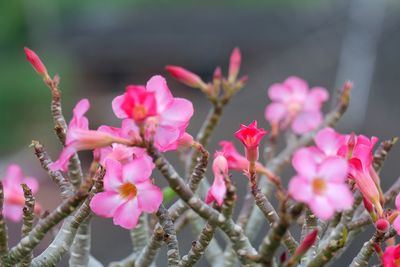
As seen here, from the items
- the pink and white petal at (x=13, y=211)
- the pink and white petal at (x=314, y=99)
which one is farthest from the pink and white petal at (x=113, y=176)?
the pink and white petal at (x=314, y=99)

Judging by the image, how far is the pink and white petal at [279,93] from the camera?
1.55 metres

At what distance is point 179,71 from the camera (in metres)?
0.86

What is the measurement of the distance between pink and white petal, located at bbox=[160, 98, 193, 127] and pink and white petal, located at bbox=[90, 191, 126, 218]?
3.7 inches

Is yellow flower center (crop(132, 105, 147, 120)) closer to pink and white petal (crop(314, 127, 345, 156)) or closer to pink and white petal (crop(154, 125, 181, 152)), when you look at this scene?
pink and white petal (crop(154, 125, 181, 152))

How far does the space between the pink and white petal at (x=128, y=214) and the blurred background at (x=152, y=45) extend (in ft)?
7.52

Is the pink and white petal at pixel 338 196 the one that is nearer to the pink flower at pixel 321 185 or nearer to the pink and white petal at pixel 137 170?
the pink flower at pixel 321 185

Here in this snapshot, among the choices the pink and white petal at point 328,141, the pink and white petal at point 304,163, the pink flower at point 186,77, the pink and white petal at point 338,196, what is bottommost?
the pink and white petal at point 338,196

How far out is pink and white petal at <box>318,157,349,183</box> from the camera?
658 mm

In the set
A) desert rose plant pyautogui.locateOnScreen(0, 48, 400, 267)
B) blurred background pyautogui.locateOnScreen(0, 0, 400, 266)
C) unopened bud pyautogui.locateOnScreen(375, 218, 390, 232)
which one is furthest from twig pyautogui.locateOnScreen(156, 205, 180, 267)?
blurred background pyautogui.locateOnScreen(0, 0, 400, 266)

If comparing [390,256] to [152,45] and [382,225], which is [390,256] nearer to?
[382,225]

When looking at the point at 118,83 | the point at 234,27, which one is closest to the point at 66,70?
the point at 118,83

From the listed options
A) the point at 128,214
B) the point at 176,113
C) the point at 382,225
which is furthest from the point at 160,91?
the point at 382,225

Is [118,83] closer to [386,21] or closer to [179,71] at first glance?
[386,21]

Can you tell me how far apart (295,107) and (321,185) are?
876 millimetres
